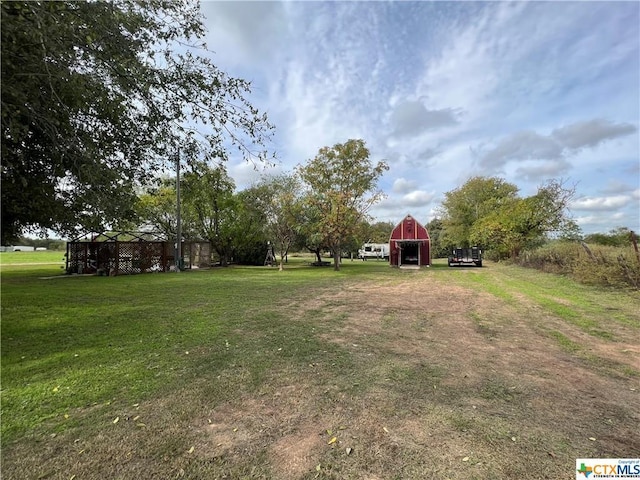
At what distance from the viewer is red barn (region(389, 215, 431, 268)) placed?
3022cm

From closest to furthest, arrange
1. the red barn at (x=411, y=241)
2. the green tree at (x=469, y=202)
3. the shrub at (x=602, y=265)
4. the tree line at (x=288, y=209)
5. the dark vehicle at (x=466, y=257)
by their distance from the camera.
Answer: the shrub at (x=602, y=265)
the tree line at (x=288, y=209)
the dark vehicle at (x=466, y=257)
the red barn at (x=411, y=241)
the green tree at (x=469, y=202)

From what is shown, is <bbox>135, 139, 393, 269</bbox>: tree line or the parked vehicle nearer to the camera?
<bbox>135, 139, 393, 269</bbox>: tree line

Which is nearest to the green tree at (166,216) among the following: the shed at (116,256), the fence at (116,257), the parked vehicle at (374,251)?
the shed at (116,256)

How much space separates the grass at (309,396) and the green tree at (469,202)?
1526 inches

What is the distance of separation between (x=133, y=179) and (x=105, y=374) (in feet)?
12.0

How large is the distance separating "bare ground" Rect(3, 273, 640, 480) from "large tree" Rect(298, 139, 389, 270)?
65.9 ft

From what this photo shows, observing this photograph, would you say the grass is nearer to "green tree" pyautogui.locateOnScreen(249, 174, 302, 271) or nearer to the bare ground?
the bare ground

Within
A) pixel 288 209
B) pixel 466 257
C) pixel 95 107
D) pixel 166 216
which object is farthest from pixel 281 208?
pixel 95 107

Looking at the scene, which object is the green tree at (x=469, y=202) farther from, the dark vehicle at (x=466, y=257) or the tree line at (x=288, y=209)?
the tree line at (x=288, y=209)

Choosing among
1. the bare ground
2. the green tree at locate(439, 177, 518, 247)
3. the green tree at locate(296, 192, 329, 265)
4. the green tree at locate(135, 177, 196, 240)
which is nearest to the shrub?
the bare ground

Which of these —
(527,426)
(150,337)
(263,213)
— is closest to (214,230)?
(263,213)

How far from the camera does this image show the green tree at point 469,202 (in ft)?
145

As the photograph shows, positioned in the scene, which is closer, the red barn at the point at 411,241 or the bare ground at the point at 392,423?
the bare ground at the point at 392,423

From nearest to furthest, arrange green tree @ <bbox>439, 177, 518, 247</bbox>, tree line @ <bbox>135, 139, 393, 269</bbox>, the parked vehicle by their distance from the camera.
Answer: tree line @ <bbox>135, 139, 393, 269</bbox> < green tree @ <bbox>439, 177, 518, 247</bbox> < the parked vehicle
